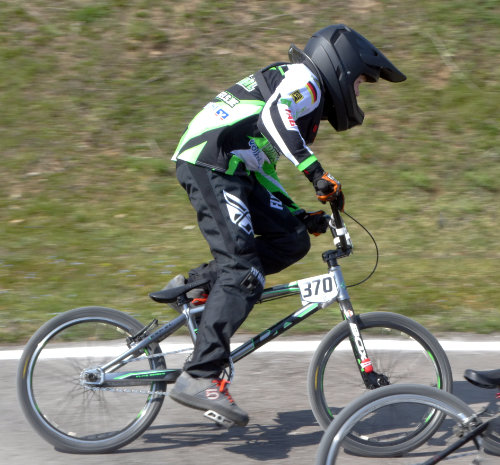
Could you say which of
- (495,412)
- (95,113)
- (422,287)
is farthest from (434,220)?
(495,412)

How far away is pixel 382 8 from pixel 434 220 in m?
3.63

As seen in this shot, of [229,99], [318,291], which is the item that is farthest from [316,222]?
[229,99]

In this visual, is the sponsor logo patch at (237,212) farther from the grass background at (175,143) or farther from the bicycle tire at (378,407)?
the grass background at (175,143)

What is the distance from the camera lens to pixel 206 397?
160 inches

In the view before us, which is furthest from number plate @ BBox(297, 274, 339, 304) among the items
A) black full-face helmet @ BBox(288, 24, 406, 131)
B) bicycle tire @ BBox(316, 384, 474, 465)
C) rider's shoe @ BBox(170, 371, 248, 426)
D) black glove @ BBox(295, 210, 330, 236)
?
bicycle tire @ BBox(316, 384, 474, 465)

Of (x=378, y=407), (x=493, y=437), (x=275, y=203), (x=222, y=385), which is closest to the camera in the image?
(x=378, y=407)

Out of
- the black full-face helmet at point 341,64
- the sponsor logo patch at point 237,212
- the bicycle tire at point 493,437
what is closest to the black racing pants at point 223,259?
the sponsor logo patch at point 237,212

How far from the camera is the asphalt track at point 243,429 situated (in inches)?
162

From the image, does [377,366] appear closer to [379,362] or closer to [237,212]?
[379,362]

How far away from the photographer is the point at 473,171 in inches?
341

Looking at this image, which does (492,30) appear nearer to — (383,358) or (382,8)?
(382,8)

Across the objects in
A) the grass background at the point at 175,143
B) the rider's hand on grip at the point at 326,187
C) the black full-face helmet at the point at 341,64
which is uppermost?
the black full-face helmet at the point at 341,64

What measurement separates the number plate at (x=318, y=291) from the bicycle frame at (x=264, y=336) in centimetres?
2

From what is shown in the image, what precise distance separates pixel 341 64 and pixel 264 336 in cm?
145
